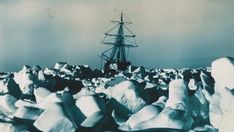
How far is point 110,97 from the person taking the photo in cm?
302

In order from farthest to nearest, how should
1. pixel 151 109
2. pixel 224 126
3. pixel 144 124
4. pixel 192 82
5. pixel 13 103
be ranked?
pixel 192 82 → pixel 13 103 → pixel 151 109 → pixel 144 124 → pixel 224 126

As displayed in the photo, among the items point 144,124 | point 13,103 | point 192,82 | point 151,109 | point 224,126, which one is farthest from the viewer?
A: point 192,82

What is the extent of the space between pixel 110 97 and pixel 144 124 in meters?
0.63

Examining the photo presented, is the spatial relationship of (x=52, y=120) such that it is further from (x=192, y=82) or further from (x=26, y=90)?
(x=192, y=82)

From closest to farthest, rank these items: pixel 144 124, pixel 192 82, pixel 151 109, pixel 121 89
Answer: pixel 144 124, pixel 151 109, pixel 121 89, pixel 192 82

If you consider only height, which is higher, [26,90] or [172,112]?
[172,112]

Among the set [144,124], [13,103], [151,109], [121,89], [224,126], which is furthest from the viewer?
[13,103]

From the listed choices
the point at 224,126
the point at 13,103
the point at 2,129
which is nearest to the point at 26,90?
the point at 13,103

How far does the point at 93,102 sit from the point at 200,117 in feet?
2.12

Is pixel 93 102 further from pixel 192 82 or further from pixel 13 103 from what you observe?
pixel 192 82

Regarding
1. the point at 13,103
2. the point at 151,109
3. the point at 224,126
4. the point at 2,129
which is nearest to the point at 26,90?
the point at 13,103

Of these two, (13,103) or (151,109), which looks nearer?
(151,109)

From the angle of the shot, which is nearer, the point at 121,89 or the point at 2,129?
the point at 2,129

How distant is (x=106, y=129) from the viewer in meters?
2.53
